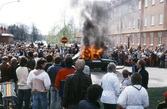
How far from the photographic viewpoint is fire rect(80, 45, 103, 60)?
693 inches

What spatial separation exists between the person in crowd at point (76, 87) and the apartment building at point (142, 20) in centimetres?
2635

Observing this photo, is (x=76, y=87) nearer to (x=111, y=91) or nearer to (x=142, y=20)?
(x=111, y=91)

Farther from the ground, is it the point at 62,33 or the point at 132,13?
the point at 132,13

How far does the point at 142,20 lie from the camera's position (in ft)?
133

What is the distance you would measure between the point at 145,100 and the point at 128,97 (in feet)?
1.10

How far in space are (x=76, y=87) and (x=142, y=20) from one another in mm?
37958

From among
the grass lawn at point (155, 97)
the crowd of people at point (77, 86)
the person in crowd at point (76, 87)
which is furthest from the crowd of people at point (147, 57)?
the person in crowd at point (76, 87)

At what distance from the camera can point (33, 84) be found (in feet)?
18.5

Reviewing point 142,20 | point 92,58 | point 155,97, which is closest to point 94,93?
point 155,97

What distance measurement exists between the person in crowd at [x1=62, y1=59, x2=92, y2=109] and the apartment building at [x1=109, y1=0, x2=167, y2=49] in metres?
26.4

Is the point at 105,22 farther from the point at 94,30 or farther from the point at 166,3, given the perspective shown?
the point at 166,3

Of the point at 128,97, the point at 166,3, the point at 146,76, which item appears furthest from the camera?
the point at 166,3

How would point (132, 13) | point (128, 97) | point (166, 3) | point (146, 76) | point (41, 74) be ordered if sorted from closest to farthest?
1. point (128, 97)
2. point (41, 74)
3. point (146, 76)
4. point (166, 3)
5. point (132, 13)

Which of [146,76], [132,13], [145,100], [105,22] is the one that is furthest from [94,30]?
[132,13]
